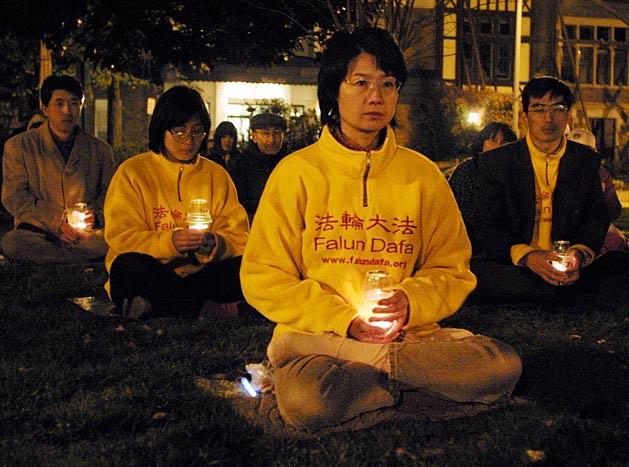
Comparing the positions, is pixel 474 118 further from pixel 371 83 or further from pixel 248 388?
pixel 371 83

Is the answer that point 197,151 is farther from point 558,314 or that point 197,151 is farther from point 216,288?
point 558,314

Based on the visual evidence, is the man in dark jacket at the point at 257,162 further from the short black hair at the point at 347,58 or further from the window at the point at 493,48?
the window at the point at 493,48

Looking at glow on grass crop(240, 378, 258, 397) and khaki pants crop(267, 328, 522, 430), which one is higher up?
→ khaki pants crop(267, 328, 522, 430)

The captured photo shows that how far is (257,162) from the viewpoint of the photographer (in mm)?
9445

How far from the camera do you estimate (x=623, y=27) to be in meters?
38.5

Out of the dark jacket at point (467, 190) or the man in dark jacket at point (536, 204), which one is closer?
the man in dark jacket at point (536, 204)

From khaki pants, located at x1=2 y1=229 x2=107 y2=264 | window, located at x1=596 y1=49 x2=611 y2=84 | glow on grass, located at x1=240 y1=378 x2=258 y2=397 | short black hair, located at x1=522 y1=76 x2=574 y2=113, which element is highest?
window, located at x1=596 y1=49 x2=611 y2=84

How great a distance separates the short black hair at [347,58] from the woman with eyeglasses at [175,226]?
6.81ft

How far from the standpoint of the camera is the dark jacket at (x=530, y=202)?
23.5ft

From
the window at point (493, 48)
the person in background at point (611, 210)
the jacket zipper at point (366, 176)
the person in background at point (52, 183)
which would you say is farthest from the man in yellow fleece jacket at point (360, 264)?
the window at point (493, 48)

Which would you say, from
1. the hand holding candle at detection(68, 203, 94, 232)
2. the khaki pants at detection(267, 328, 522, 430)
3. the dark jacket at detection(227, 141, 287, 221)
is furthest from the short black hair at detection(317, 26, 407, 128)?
the dark jacket at detection(227, 141, 287, 221)

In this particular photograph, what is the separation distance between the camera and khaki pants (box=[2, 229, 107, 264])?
30.6 feet

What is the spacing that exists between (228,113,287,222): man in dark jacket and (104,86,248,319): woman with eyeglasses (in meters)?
2.27

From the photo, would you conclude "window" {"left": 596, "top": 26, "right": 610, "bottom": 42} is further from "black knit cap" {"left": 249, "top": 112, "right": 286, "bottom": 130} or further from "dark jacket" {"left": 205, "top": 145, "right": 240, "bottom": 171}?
"black knit cap" {"left": 249, "top": 112, "right": 286, "bottom": 130}
